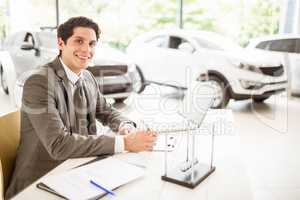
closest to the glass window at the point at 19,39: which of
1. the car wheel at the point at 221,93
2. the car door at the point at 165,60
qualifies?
the car door at the point at 165,60

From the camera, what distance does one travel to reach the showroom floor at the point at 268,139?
2885 mm

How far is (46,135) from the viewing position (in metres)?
1.59

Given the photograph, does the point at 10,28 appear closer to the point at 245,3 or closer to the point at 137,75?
the point at 137,75

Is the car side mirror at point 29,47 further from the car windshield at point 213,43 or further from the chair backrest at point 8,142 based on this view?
the chair backrest at point 8,142

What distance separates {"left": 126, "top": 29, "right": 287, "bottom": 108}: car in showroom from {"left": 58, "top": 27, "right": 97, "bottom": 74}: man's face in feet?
10.3

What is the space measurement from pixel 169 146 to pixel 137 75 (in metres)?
4.41

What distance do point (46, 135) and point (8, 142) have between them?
23 cm

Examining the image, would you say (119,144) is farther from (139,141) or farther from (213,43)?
(213,43)

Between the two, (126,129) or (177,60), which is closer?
(126,129)

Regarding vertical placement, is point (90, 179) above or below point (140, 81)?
above

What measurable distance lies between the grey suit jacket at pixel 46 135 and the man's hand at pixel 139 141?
8 cm

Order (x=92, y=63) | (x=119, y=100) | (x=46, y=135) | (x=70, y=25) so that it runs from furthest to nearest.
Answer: (x=119, y=100) → (x=92, y=63) → (x=70, y=25) → (x=46, y=135)

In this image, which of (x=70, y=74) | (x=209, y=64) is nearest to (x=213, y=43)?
(x=209, y=64)

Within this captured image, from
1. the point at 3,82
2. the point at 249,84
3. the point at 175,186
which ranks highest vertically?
the point at 175,186
